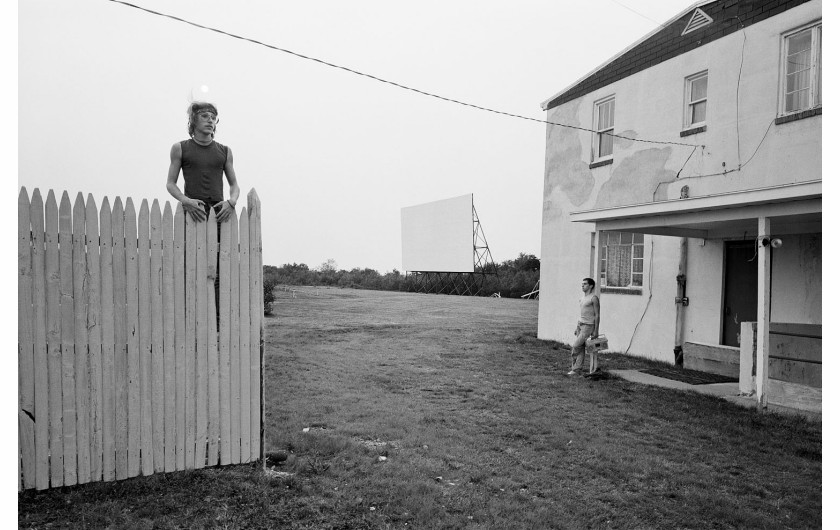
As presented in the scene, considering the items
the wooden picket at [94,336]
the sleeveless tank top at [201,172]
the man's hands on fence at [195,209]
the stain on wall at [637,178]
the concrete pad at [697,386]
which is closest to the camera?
the wooden picket at [94,336]

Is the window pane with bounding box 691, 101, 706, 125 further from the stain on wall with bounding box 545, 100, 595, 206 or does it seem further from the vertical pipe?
the vertical pipe

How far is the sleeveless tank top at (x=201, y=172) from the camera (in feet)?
15.2

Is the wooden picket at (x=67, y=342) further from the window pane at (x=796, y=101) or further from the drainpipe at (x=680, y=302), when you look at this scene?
the drainpipe at (x=680, y=302)

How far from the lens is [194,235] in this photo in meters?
4.41

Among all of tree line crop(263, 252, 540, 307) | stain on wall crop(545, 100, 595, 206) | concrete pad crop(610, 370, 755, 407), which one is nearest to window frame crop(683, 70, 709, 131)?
stain on wall crop(545, 100, 595, 206)

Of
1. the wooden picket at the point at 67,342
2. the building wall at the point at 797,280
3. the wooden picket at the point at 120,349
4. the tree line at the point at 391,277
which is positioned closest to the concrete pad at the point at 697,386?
the building wall at the point at 797,280

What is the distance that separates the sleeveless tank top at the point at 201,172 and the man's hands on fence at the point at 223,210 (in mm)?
133

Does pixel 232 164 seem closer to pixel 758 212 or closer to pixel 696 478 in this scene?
pixel 696 478

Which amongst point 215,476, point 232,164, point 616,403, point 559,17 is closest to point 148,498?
point 215,476

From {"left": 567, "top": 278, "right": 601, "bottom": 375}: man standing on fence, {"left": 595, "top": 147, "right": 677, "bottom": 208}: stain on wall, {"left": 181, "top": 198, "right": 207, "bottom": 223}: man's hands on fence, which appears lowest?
{"left": 567, "top": 278, "right": 601, "bottom": 375}: man standing on fence

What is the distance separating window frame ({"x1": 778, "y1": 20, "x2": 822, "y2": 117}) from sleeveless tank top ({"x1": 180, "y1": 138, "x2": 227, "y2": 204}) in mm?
9233

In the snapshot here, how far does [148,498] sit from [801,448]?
639 centimetres

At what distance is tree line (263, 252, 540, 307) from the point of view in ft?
117

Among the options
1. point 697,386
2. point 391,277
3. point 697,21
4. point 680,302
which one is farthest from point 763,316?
point 391,277
